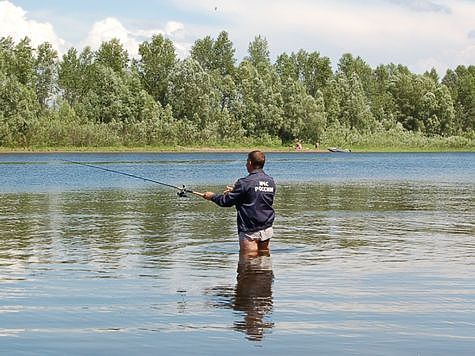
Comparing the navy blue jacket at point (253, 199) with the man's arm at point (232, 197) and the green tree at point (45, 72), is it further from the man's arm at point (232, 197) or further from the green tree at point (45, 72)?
the green tree at point (45, 72)

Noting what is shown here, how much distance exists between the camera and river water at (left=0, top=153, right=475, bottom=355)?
9.62m

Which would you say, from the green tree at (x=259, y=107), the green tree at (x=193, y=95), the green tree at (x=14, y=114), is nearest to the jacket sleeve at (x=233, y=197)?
the green tree at (x=14, y=114)

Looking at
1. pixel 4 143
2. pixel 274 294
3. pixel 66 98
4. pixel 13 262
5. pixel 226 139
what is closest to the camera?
pixel 274 294

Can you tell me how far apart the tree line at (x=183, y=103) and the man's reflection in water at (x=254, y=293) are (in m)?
90.0

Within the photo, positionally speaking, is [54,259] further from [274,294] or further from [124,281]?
[274,294]

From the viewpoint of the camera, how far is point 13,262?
1587cm

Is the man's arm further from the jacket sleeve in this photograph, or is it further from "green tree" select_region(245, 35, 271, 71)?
"green tree" select_region(245, 35, 271, 71)

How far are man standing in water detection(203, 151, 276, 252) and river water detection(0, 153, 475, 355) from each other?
60 centimetres

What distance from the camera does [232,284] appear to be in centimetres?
1320

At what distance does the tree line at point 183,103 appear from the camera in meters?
109

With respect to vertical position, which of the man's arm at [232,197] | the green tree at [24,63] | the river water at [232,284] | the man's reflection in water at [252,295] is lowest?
the river water at [232,284]

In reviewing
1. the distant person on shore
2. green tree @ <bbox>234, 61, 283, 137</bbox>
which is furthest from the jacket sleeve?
the distant person on shore

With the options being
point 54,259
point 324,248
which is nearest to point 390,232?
point 324,248

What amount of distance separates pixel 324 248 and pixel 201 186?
2547 centimetres
